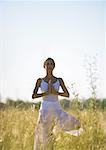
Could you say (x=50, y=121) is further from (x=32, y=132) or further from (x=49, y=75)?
(x=49, y=75)

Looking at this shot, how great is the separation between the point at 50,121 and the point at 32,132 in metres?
0.24

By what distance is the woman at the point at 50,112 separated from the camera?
6.42 metres

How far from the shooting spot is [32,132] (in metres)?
6.51

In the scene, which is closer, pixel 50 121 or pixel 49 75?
pixel 50 121

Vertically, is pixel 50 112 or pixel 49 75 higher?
pixel 49 75

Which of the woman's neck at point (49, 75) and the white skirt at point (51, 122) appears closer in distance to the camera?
the white skirt at point (51, 122)

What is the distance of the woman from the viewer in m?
6.42

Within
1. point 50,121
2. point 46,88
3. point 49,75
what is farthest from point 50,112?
point 49,75

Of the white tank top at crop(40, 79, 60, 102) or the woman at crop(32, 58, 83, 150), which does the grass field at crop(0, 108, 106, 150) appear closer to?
the woman at crop(32, 58, 83, 150)

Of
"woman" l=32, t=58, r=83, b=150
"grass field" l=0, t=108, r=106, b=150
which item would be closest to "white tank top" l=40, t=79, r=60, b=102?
"woman" l=32, t=58, r=83, b=150

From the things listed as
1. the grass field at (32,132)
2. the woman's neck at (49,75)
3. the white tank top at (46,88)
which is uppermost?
the woman's neck at (49,75)

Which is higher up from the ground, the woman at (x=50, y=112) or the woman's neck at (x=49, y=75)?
the woman's neck at (x=49, y=75)

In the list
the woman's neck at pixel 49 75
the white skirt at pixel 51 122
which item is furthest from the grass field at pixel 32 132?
the woman's neck at pixel 49 75

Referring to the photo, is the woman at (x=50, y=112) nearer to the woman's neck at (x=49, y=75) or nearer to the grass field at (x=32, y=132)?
the woman's neck at (x=49, y=75)
